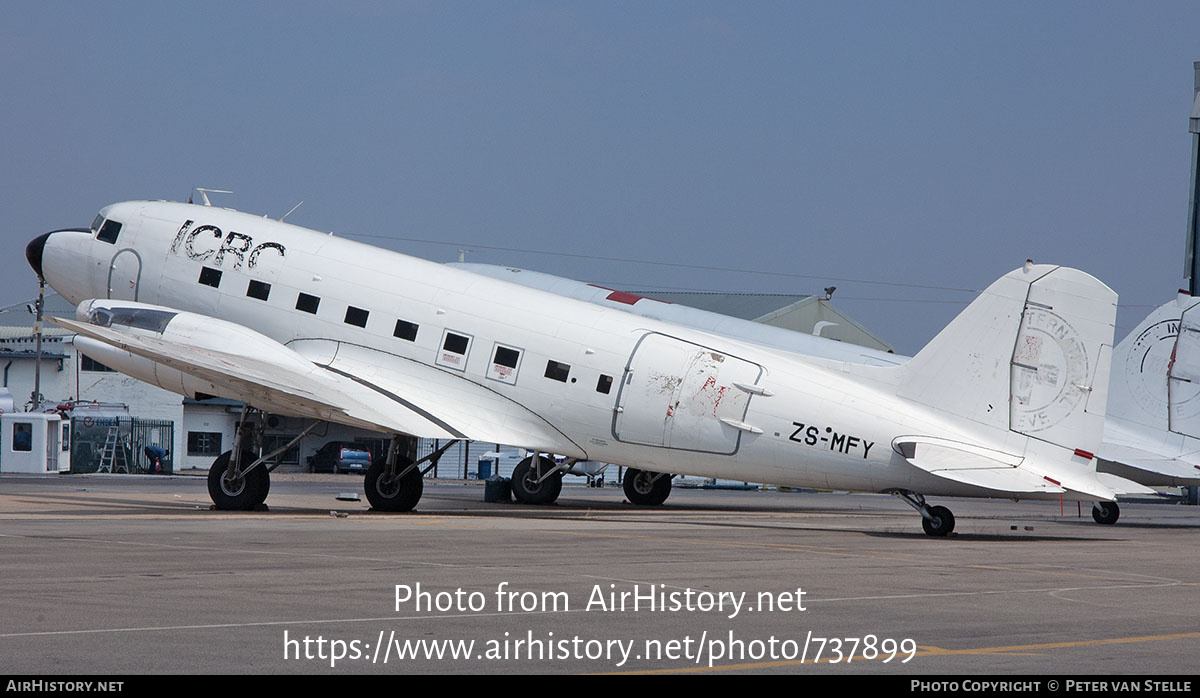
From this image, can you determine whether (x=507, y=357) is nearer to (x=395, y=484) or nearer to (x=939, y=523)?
(x=395, y=484)

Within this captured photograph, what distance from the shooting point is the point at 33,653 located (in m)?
8.84

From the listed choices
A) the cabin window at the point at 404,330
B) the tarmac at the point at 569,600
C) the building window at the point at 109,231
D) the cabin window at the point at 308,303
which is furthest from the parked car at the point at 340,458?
the tarmac at the point at 569,600

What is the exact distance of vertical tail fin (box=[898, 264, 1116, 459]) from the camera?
22.0 metres

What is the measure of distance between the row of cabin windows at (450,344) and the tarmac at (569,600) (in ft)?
12.1

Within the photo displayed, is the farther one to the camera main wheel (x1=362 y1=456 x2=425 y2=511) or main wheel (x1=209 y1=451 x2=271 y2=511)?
main wheel (x1=362 y1=456 x2=425 y2=511)

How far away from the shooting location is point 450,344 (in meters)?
27.4

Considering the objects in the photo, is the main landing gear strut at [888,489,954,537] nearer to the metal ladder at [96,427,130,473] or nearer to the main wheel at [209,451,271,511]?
the main wheel at [209,451,271,511]

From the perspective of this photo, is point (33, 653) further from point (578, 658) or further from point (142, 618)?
point (578, 658)

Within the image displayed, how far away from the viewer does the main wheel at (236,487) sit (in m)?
26.5

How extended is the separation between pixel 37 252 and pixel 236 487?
9.08 metres

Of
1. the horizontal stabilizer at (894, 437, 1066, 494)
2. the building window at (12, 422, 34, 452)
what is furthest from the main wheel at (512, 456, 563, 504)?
the building window at (12, 422, 34, 452)

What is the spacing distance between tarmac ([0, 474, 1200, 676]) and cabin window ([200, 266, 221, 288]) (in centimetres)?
621

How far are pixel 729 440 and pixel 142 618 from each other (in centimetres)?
1527
